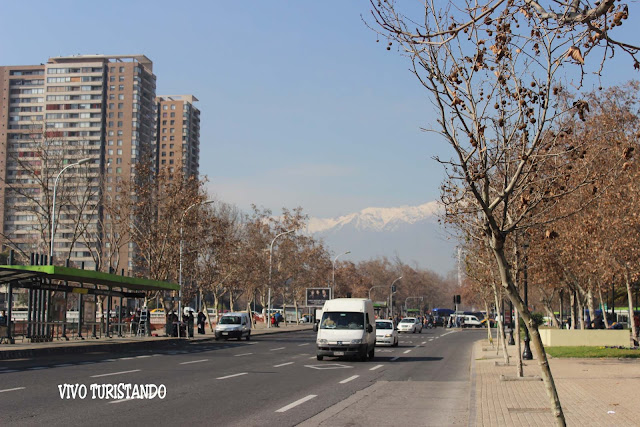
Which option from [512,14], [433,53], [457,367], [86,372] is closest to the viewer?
[512,14]

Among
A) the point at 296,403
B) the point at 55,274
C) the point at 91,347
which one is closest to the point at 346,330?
the point at 55,274

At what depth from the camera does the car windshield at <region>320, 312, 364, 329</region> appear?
2645 cm

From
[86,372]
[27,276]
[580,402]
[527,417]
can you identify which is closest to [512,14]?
[527,417]

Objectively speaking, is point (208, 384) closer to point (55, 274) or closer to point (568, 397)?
point (568, 397)

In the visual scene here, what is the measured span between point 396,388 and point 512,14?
1153 cm

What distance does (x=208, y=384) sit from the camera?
17.2 m

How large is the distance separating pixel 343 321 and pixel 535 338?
19.1 m

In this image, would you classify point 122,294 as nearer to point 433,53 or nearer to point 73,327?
point 73,327

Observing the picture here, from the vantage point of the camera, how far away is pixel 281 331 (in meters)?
65.0

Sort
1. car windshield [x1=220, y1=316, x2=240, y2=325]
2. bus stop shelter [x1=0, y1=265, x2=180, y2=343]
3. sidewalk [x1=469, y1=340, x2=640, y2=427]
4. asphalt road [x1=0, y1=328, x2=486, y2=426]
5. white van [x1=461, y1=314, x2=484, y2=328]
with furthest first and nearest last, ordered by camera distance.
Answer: white van [x1=461, y1=314, x2=484, y2=328]
car windshield [x1=220, y1=316, x2=240, y2=325]
bus stop shelter [x1=0, y1=265, x2=180, y2=343]
asphalt road [x1=0, y1=328, x2=486, y2=426]
sidewalk [x1=469, y1=340, x2=640, y2=427]

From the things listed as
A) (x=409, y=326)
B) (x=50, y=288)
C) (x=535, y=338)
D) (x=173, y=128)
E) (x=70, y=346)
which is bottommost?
(x=409, y=326)

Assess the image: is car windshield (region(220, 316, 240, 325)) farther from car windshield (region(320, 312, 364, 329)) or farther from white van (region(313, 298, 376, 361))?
car windshield (region(320, 312, 364, 329))

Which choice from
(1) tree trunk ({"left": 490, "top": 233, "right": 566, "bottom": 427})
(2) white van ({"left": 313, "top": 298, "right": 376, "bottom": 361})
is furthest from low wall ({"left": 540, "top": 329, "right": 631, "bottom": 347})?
(1) tree trunk ({"left": 490, "top": 233, "right": 566, "bottom": 427})

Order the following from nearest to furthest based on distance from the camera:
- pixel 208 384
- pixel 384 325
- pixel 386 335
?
pixel 208 384
pixel 386 335
pixel 384 325
